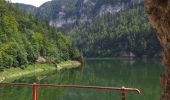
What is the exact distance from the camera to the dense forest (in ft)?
397

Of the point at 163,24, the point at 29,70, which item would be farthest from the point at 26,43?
the point at 163,24

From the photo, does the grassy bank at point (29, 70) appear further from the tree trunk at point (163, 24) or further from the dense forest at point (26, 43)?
the tree trunk at point (163, 24)

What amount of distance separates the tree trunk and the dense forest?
9678 cm

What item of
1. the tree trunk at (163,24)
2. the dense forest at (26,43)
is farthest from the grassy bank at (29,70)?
the tree trunk at (163,24)

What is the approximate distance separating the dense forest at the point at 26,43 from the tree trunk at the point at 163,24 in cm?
9678

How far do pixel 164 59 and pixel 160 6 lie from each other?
1391 mm

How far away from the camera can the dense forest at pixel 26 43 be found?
12100 cm

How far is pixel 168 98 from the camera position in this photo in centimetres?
1035

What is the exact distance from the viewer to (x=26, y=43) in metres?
142

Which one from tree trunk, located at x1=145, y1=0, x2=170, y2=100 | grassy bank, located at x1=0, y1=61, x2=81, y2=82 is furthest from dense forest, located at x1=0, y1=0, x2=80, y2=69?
tree trunk, located at x1=145, y1=0, x2=170, y2=100

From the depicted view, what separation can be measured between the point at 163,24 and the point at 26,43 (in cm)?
13398

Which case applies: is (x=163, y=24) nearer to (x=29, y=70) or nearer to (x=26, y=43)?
(x=29, y=70)

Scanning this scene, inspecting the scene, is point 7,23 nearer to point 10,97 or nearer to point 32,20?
point 32,20

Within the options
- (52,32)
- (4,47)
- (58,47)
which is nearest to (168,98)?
(4,47)
